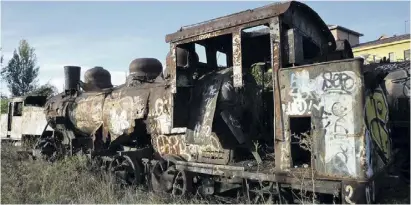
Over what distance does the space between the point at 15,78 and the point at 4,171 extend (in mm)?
41389

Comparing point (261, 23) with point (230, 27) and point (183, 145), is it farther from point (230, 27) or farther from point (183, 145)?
point (183, 145)

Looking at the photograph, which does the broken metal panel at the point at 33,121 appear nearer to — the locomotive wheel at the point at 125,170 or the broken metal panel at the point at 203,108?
the locomotive wheel at the point at 125,170

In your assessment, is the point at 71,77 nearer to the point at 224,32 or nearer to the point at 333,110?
the point at 224,32

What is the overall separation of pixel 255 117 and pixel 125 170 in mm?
3282

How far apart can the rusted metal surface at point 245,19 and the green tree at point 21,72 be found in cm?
4229

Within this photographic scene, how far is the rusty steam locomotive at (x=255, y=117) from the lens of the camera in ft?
15.6

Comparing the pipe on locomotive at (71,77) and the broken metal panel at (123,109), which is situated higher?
the pipe on locomotive at (71,77)

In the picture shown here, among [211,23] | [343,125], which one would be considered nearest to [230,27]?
[211,23]

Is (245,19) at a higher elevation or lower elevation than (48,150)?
higher

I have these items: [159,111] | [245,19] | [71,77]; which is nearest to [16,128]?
[71,77]

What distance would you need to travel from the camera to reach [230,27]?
6059mm

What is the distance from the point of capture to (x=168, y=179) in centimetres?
711

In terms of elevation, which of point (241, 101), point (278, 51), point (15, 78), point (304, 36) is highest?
point (15, 78)

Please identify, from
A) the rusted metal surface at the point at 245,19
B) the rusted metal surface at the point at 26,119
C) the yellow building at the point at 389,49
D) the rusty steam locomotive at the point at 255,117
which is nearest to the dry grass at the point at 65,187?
the rusty steam locomotive at the point at 255,117
